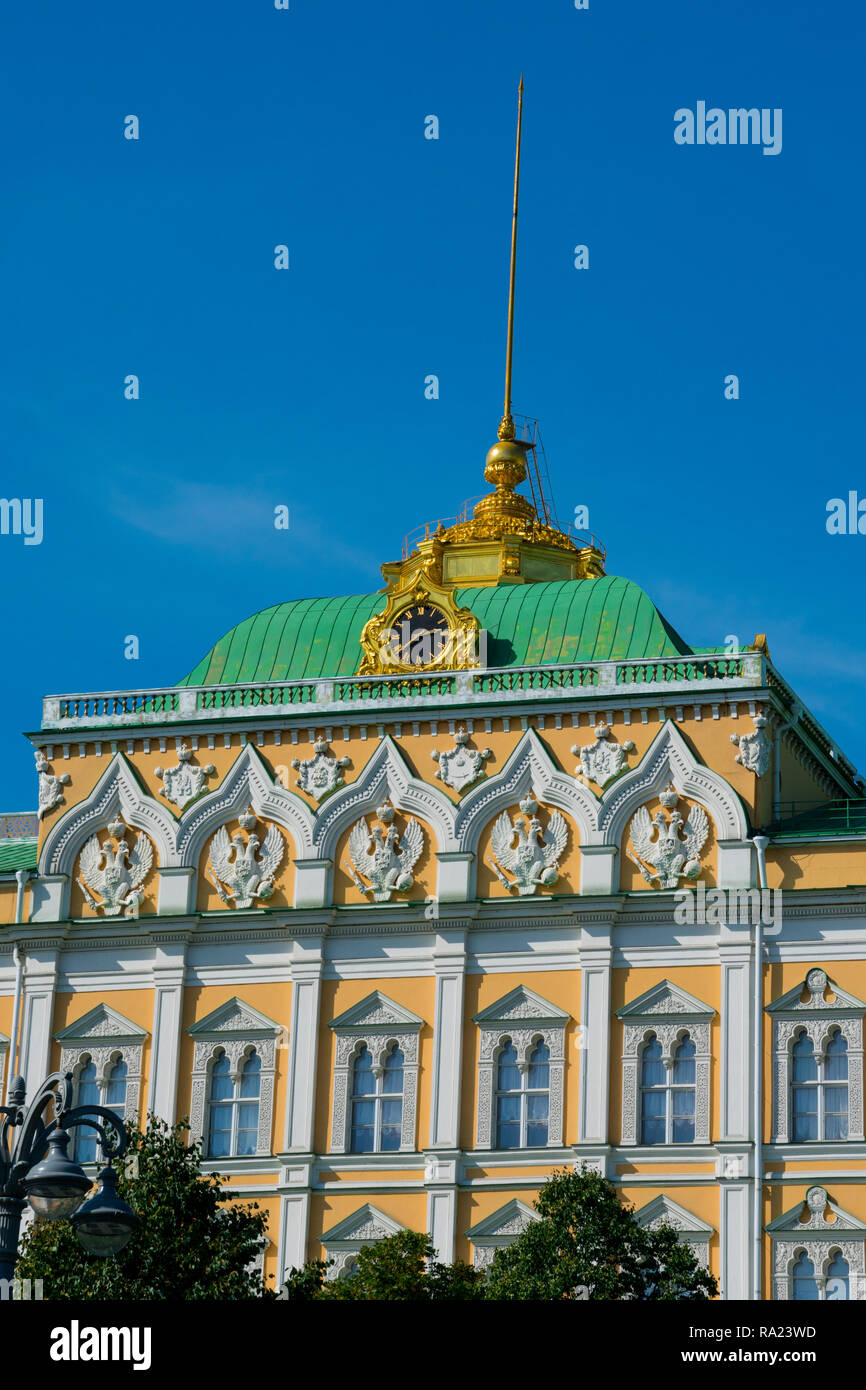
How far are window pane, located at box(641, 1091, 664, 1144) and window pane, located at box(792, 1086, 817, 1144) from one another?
278cm

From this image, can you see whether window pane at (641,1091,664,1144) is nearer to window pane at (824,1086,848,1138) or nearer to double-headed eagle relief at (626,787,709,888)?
window pane at (824,1086,848,1138)

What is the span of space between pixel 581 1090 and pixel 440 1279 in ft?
29.8

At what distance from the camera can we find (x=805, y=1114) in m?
53.5

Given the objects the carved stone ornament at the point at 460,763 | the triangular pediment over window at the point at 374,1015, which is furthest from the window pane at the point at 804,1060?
the carved stone ornament at the point at 460,763

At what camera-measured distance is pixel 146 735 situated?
198 feet

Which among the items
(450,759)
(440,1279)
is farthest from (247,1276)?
(450,759)

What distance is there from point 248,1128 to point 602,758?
11085mm

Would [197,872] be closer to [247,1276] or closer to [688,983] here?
[688,983]

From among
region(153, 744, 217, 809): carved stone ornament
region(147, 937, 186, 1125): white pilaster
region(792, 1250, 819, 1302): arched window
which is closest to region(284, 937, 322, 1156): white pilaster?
region(147, 937, 186, 1125): white pilaster

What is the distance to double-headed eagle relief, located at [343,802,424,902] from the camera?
57844 mm

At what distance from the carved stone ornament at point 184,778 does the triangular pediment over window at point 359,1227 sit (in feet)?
34.0

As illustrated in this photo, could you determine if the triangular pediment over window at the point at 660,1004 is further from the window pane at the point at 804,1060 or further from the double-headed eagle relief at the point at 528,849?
the double-headed eagle relief at the point at 528,849

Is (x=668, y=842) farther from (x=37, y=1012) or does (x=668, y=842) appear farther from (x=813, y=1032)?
(x=37, y=1012)

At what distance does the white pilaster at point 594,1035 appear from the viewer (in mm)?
54438
